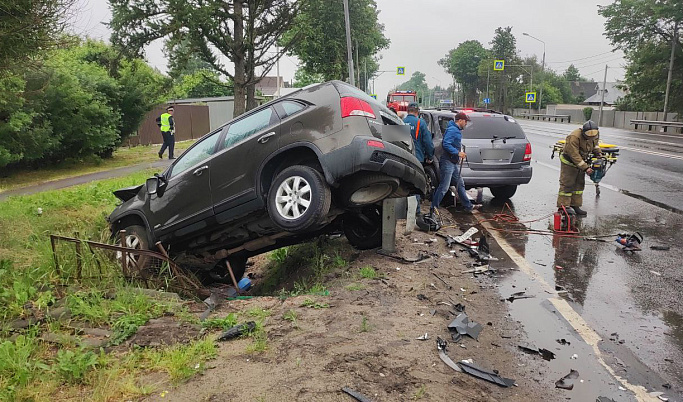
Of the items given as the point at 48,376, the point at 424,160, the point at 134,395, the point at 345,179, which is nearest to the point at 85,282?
the point at 48,376

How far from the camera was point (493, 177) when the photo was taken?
375 inches

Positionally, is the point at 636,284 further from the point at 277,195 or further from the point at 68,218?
the point at 68,218

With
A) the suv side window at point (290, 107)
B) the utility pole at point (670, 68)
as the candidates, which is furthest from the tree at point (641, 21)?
the suv side window at point (290, 107)

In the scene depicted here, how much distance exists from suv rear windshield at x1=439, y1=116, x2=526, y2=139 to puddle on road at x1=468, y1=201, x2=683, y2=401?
2.72 meters

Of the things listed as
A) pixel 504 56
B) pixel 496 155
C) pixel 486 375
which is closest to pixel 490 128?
pixel 496 155

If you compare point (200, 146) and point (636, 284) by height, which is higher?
point (200, 146)

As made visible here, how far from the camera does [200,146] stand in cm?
600

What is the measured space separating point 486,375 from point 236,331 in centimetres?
179

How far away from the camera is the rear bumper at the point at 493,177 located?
9523 mm

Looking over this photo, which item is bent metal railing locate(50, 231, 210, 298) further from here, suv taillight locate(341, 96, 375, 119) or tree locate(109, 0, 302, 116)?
tree locate(109, 0, 302, 116)

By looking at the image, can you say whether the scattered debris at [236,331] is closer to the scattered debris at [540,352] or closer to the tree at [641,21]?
the scattered debris at [540,352]

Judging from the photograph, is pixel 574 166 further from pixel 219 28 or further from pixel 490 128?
pixel 219 28

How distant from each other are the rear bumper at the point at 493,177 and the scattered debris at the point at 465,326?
5539 millimetres

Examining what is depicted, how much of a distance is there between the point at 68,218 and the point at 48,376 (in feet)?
19.6
